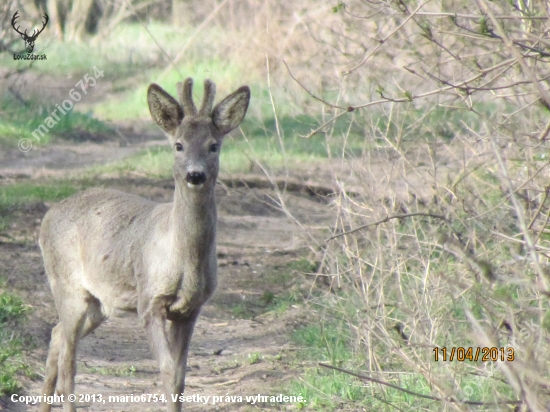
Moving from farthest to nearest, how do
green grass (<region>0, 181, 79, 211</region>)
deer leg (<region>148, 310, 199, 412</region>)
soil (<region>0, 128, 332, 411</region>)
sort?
1. green grass (<region>0, 181, 79, 211</region>)
2. soil (<region>0, 128, 332, 411</region>)
3. deer leg (<region>148, 310, 199, 412</region>)

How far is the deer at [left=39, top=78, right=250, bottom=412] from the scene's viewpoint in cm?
607

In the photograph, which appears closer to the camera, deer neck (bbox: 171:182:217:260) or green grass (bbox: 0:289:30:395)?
deer neck (bbox: 171:182:217:260)

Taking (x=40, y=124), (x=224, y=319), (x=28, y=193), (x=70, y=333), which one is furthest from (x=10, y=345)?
(x=40, y=124)

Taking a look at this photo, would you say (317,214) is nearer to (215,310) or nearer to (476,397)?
(215,310)

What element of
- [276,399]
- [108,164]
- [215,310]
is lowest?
[276,399]

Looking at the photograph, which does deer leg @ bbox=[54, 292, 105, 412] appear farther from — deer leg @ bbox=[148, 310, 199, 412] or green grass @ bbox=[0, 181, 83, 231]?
green grass @ bbox=[0, 181, 83, 231]

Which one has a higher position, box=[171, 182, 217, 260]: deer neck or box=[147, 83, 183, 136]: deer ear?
box=[147, 83, 183, 136]: deer ear

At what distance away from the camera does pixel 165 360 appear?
6059 millimetres

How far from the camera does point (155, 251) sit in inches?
249

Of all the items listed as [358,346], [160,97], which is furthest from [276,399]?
[160,97]

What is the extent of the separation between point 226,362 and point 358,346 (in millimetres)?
1470

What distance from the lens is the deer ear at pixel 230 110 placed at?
250 inches

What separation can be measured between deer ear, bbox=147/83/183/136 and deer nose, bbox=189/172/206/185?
1.93ft

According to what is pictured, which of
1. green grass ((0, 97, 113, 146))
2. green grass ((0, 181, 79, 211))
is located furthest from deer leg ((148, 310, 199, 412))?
green grass ((0, 97, 113, 146))
